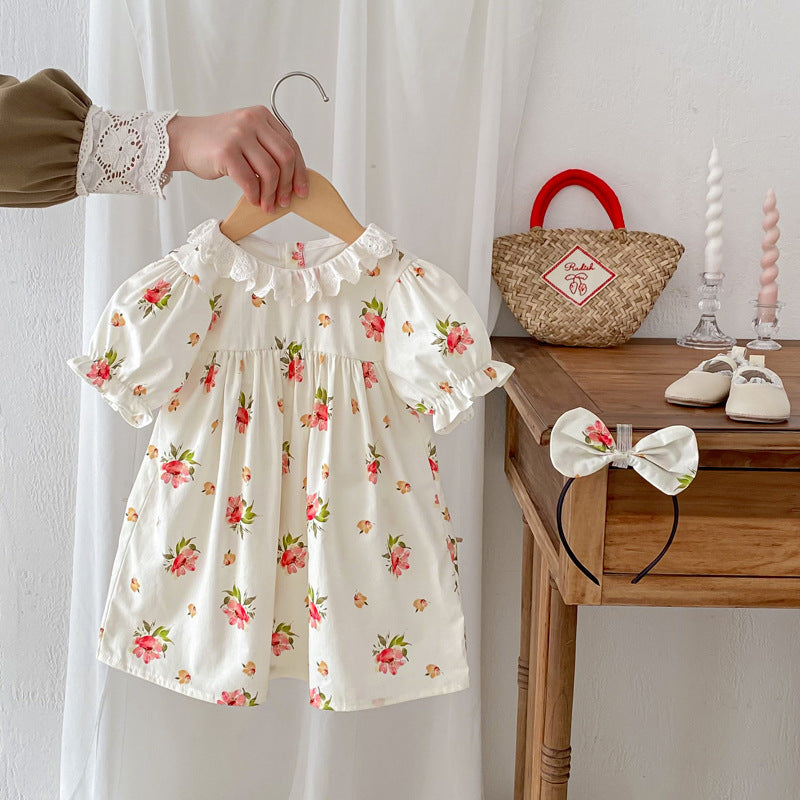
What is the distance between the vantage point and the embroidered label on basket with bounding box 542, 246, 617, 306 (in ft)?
4.23

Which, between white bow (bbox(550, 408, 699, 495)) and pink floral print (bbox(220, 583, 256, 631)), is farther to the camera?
pink floral print (bbox(220, 583, 256, 631))

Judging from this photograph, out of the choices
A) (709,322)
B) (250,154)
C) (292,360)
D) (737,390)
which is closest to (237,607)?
(292,360)

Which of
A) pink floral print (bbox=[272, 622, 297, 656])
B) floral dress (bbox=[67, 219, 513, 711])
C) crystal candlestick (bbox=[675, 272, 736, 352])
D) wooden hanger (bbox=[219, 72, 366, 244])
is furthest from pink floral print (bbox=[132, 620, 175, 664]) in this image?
crystal candlestick (bbox=[675, 272, 736, 352])

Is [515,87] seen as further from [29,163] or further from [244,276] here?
[29,163]

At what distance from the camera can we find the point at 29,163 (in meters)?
0.94

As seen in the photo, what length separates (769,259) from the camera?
1300 millimetres

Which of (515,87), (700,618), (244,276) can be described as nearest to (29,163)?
(244,276)

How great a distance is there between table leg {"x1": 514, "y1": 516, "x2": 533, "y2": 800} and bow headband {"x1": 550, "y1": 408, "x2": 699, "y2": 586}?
20.8 inches

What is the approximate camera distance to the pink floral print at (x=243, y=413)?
99 centimetres

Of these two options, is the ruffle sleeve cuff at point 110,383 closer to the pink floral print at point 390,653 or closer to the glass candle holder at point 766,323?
the pink floral print at point 390,653

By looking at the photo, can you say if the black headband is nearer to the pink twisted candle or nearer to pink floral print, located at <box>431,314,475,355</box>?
pink floral print, located at <box>431,314,475,355</box>

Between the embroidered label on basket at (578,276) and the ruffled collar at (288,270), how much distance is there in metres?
0.40

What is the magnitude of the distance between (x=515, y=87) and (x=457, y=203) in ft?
0.63

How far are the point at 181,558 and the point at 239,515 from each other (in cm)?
9
